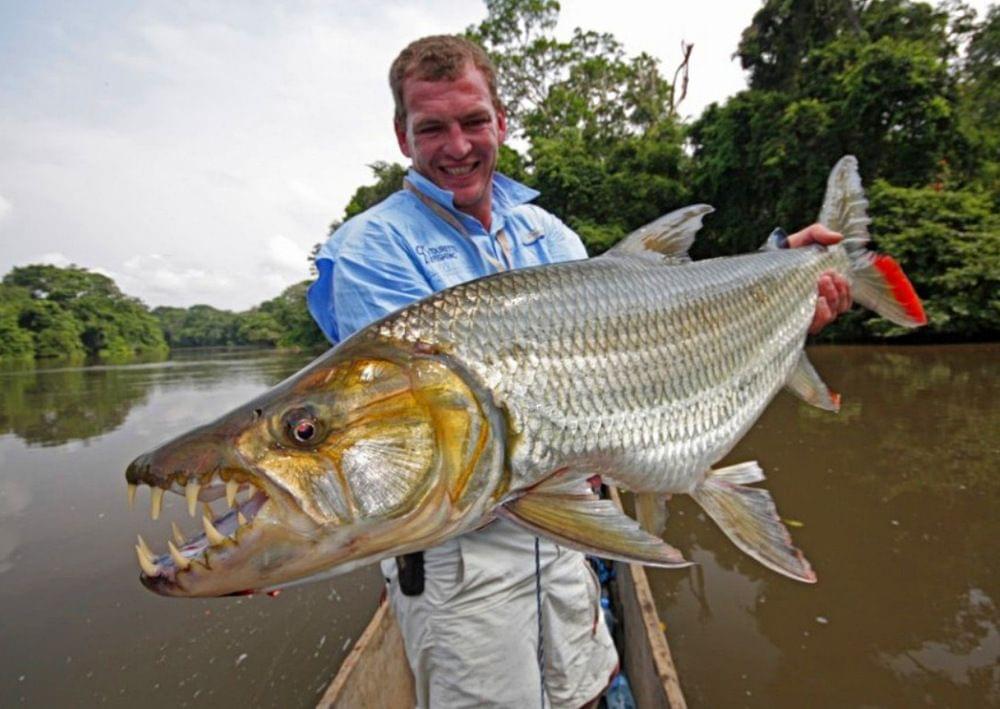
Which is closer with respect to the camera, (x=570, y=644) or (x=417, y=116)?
(x=417, y=116)

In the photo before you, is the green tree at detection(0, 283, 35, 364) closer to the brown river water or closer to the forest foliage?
the forest foliage

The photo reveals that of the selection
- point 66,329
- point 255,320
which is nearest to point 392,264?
point 66,329

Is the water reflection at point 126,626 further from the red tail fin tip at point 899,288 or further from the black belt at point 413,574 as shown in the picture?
the red tail fin tip at point 899,288

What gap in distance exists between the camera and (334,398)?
1.30 meters

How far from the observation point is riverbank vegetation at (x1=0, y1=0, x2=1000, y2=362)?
1719cm

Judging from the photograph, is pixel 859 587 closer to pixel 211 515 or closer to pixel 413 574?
pixel 413 574

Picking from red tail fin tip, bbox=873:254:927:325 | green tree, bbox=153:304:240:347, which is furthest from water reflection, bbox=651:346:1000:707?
green tree, bbox=153:304:240:347

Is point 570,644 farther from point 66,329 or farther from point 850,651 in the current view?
point 66,329

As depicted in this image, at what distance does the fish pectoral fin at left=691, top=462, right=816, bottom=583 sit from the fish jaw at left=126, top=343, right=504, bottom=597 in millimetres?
919

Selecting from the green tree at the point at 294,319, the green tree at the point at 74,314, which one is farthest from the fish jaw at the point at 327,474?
the green tree at the point at 74,314

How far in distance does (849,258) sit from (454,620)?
2337 mm

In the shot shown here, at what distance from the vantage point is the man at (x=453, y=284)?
2.04 meters

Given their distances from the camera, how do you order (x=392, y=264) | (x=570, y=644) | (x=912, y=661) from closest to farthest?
(x=392, y=264) < (x=570, y=644) < (x=912, y=661)

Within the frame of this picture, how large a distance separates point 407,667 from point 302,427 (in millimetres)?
2812
